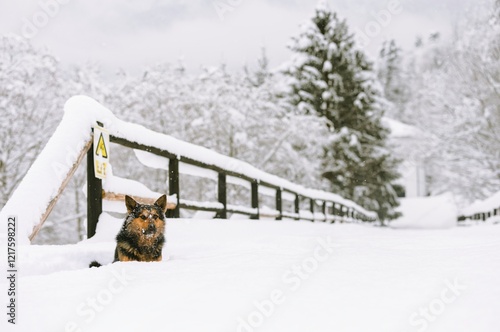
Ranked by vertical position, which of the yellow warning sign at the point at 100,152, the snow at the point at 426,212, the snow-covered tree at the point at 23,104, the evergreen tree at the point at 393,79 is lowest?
the snow at the point at 426,212

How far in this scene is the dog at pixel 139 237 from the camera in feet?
15.3

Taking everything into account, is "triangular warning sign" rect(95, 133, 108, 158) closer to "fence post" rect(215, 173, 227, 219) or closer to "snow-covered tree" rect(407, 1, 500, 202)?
"fence post" rect(215, 173, 227, 219)

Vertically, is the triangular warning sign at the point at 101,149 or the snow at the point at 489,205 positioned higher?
A: the triangular warning sign at the point at 101,149

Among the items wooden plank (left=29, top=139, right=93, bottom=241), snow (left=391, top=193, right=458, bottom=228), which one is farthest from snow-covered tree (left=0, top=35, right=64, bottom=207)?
snow (left=391, top=193, right=458, bottom=228)

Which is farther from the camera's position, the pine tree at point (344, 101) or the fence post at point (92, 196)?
the pine tree at point (344, 101)

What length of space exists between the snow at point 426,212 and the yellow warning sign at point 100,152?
177ft

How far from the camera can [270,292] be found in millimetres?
3074

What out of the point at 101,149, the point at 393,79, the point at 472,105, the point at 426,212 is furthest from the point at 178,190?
the point at 393,79

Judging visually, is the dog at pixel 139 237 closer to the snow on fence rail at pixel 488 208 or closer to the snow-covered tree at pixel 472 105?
the snow on fence rail at pixel 488 208

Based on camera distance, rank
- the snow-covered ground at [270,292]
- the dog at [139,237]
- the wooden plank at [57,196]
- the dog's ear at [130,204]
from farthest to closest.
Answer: the dog's ear at [130,204], the dog at [139,237], the wooden plank at [57,196], the snow-covered ground at [270,292]

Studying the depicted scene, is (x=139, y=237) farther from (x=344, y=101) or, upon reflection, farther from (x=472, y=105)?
(x=344, y=101)

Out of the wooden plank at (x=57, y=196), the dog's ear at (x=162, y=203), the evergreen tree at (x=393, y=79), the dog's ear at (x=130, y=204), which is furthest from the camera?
the evergreen tree at (x=393, y=79)

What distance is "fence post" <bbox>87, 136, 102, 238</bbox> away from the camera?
541 cm

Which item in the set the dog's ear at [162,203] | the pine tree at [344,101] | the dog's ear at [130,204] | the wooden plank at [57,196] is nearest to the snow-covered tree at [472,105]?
the pine tree at [344,101]
